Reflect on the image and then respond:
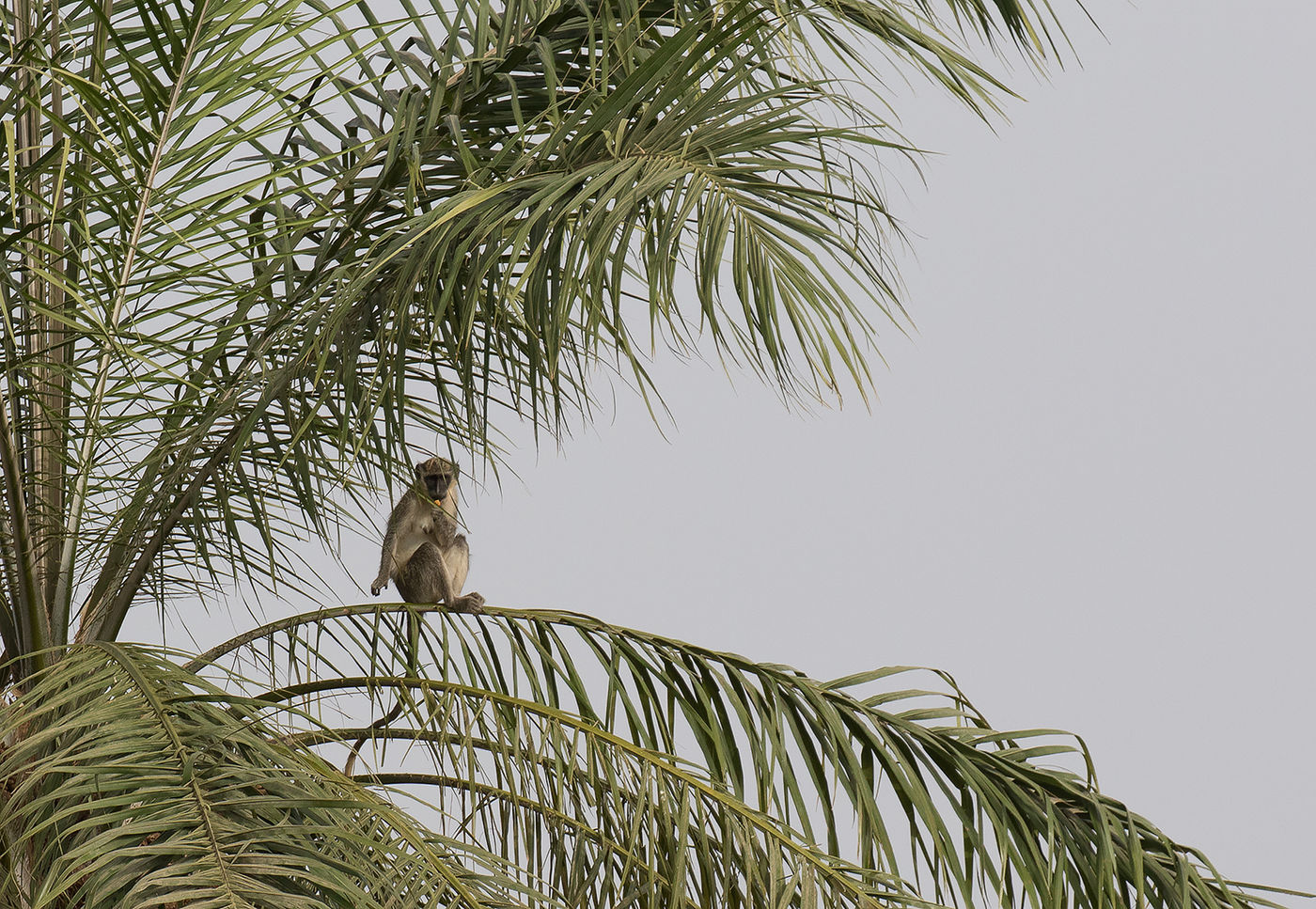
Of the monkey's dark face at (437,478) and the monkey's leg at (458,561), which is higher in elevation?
the monkey's dark face at (437,478)

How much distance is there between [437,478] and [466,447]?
787 millimetres

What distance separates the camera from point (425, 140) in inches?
141

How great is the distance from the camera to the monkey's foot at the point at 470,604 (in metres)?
4.11

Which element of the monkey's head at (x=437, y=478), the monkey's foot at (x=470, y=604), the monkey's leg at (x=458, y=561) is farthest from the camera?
the monkey's leg at (x=458, y=561)

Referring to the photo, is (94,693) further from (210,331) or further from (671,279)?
(671,279)

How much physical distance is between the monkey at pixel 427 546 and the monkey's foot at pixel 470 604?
0.44 m

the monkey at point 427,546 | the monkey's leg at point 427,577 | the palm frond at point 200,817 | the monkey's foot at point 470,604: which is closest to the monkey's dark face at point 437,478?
the monkey at point 427,546

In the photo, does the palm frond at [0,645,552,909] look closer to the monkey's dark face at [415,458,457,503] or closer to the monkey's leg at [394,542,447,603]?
the monkey's leg at [394,542,447,603]

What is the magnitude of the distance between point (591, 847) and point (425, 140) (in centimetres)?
187

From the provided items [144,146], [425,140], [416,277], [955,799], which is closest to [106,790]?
[416,277]

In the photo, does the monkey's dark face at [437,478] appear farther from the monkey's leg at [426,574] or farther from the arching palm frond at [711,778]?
the arching palm frond at [711,778]

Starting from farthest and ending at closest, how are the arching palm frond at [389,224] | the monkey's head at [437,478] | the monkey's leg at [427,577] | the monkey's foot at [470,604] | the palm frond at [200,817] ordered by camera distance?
the monkey's head at [437,478]
the monkey's leg at [427,577]
the monkey's foot at [470,604]
the arching palm frond at [389,224]
the palm frond at [200,817]

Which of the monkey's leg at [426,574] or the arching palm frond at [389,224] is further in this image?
the monkey's leg at [426,574]

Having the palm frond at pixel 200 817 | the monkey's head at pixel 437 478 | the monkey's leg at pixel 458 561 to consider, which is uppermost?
the monkey's head at pixel 437 478
